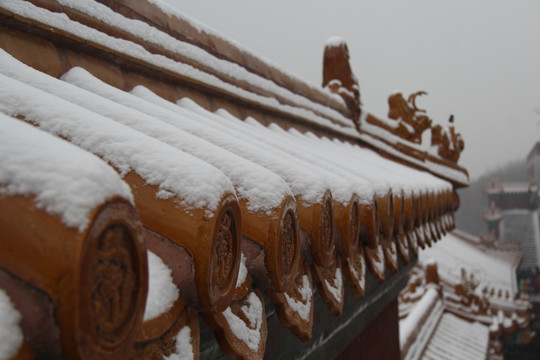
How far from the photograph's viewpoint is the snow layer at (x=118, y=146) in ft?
2.41

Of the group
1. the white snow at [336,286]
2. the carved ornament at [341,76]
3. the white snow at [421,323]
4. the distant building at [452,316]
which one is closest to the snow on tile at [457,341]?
the distant building at [452,316]

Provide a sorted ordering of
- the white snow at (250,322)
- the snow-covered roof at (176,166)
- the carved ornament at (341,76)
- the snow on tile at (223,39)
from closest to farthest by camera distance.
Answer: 1. the snow-covered roof at (176,166)
2. the white snow at (250,322)
3. the snow on tile at (223,39)
4. the carved ornament at (341,76)

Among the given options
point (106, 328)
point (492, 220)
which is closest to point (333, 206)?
point (106, 328)

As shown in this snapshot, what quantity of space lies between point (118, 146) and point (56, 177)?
30cm

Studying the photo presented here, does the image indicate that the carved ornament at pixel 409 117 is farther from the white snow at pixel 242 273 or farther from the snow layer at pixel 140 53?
the white snow at pixel 242 273

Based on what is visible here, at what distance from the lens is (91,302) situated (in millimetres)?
479

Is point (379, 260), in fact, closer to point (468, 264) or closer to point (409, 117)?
point (409, 117)

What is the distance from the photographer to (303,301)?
1.13 meters

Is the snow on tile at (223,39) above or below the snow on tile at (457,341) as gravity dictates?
above

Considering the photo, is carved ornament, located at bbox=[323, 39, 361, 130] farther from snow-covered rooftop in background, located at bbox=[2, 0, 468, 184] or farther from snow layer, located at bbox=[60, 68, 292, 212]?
snow layer, located at bbox=[60, 68, 292, 212]

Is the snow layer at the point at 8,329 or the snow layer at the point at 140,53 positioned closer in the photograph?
the snow layer at the point at 8,329

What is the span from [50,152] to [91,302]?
6.6 inches

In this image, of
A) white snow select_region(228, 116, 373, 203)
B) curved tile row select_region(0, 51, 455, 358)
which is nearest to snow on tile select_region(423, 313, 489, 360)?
white snow select_region(228, 116, 373, 203)

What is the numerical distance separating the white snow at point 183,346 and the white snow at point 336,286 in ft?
2.08
